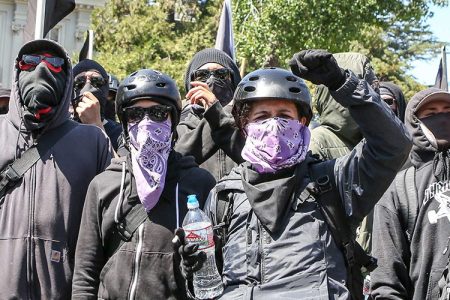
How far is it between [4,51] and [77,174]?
44.3 meters

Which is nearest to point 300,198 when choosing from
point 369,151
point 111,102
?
point 369,151

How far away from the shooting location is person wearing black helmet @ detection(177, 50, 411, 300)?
451 centimetres

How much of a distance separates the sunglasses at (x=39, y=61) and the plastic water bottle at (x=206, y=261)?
1728mm

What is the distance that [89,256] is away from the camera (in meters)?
5.44

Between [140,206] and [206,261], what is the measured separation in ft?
2.73

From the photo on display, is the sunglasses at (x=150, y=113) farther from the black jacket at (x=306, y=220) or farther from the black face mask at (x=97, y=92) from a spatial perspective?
the black face mask at (x=97, y=92)

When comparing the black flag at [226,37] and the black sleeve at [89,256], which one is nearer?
the black sleeve at [89,256]

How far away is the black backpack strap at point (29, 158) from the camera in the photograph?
5789mm

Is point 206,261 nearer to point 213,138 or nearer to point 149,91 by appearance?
point 149,91

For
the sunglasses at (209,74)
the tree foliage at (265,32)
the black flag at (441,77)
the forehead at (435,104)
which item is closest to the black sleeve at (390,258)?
the forehead at (435,104)

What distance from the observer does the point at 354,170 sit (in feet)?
15.2

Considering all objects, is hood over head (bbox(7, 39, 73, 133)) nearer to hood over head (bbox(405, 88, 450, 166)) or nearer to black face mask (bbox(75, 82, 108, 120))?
black face mask (bbox(75, 82, 108, 120))

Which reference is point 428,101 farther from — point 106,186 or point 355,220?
point 106,186

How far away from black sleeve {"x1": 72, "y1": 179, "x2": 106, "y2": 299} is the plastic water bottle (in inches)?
31.5
